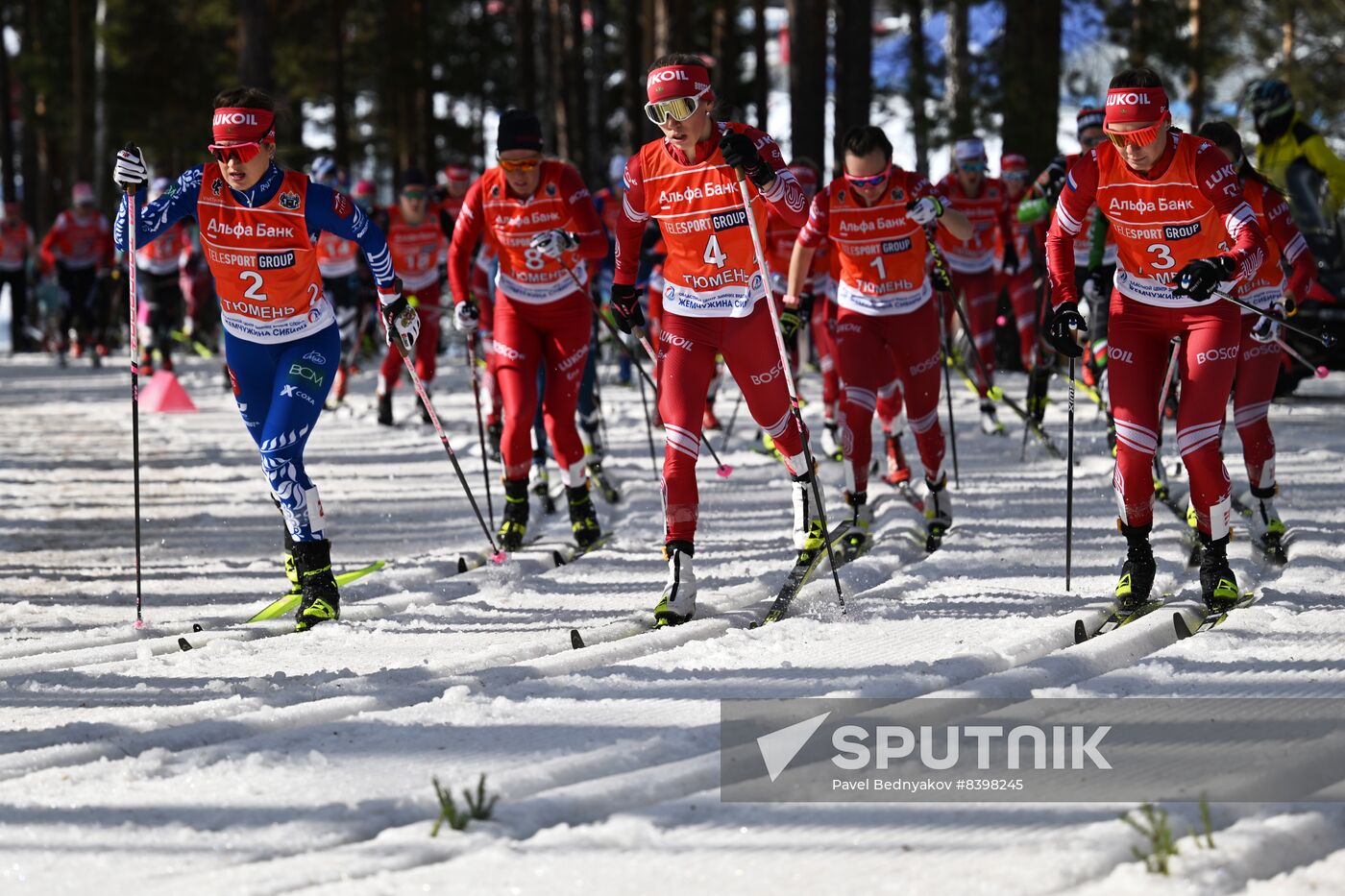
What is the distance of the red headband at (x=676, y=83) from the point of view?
6621 mm

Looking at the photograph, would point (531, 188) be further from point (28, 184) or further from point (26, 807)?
point (28, 184)

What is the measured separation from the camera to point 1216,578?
6551 mm

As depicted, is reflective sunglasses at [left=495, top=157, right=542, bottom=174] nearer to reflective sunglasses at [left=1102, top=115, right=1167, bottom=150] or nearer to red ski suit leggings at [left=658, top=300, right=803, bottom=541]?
red ski suit leggings at [left=658, top=300, right=803, bottom=541]

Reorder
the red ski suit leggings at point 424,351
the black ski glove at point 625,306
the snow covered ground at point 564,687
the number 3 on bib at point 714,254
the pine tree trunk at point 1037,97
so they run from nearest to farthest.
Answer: the snow covered ground at point 564,687
the number 3 on bib at point 714,254
the black ski glove at point 625,306
the red ski suit leggings at point 424,351
the pine tree trunk at point 1037,97

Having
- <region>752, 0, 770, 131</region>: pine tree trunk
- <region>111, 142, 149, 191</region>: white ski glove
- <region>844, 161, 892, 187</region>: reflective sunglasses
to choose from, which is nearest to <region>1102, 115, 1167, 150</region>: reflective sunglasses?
<region>844, 161, 892, 187</region>: reflective sunglasses

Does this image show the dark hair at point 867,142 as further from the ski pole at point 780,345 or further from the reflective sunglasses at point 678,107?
Answer: the reflective sunglasses at point 678,107

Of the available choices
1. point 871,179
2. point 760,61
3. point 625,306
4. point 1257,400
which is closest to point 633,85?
point 760,61

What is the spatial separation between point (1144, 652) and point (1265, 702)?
85cm

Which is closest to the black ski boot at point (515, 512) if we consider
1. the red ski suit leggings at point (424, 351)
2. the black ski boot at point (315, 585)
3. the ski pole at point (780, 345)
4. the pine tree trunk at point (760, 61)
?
the black ski boot at point (315, 585)

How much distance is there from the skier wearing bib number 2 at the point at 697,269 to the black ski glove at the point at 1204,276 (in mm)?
1693

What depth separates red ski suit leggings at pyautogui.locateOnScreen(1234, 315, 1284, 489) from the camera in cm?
791

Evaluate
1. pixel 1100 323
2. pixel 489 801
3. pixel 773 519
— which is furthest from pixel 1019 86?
pixel 489 801

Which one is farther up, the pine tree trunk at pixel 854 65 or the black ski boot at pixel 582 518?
the pine tree trunk at pixel 854 65

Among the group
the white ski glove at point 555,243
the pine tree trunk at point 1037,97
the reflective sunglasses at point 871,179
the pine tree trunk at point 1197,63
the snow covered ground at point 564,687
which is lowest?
the snow covered ground at point 564,687
